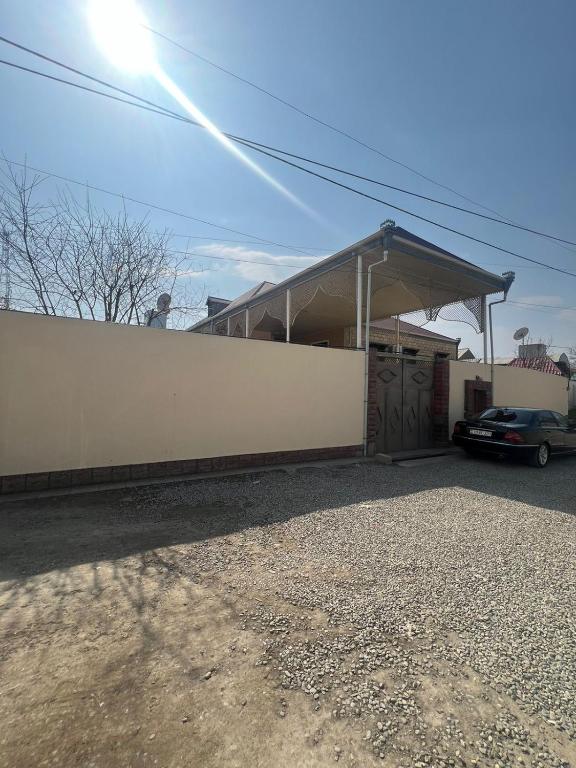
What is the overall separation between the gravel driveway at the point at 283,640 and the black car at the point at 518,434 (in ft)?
12.0

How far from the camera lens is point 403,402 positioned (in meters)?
9.27

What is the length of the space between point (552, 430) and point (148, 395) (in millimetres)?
8609

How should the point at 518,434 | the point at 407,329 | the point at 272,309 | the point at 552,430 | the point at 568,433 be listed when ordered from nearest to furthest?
the point at 518,434
the point at 552,430
the point at 568,433
the point at 272,309
the point at 407,329

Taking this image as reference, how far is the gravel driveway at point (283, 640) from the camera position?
1.51 meters

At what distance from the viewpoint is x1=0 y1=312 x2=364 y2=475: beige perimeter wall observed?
5008 millimetres

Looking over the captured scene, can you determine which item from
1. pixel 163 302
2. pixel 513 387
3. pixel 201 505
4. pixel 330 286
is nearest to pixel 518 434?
pixel 513 387

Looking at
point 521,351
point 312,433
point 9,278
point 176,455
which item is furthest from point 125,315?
point 521,351

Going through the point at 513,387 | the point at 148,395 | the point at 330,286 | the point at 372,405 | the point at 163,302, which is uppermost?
the point at 330,286

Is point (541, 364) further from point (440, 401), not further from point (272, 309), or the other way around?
point (272, 309)

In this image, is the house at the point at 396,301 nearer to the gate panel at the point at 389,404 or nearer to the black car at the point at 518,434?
the gate panel at the point at 389,404

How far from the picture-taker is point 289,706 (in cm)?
168

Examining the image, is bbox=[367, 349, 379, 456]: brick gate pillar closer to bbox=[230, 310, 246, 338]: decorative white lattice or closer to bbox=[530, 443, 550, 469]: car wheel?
bbox=[530, 443, 550, 469]: car wheel

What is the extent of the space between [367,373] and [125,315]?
649 centimetres

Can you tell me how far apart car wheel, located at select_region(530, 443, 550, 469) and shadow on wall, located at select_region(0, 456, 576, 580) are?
468 millimetres
